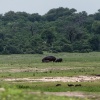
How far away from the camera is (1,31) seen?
70.3m

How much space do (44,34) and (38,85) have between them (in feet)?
153

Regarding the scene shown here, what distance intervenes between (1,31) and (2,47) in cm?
1126

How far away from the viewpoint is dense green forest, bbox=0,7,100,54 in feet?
200

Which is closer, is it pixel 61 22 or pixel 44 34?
pixel 44 34

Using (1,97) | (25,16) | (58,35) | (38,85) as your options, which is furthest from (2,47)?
(1,97)

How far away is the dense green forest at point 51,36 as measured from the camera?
61.1 meters

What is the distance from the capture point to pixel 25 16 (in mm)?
91188

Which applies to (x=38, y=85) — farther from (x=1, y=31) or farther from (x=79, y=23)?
(x=79, y=23)

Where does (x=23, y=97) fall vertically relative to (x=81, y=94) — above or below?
above

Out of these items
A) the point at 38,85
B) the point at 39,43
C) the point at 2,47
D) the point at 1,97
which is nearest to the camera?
the point at 1,97

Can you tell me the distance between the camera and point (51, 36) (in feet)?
A: 221

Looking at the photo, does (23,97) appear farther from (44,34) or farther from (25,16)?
(25,16)

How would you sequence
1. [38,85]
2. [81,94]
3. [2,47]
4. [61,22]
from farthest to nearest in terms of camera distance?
[61,22]
[2,47]
[38,85]
[81,94]

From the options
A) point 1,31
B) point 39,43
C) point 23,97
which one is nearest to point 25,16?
point 1,31
